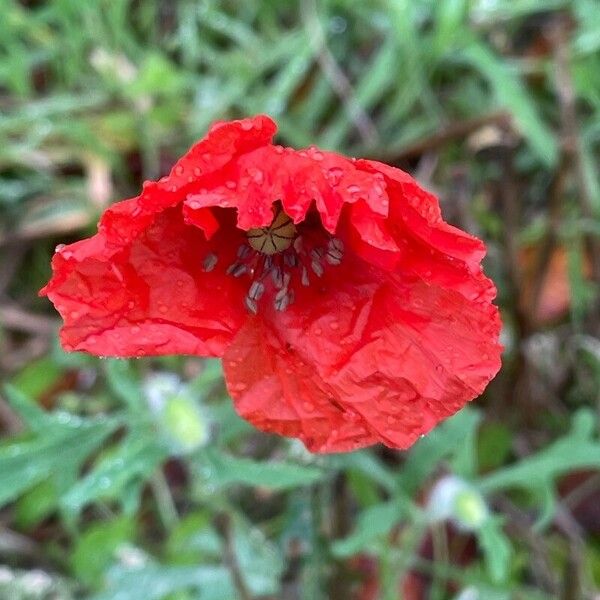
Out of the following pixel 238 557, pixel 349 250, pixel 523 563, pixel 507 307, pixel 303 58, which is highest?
pixel 349 250

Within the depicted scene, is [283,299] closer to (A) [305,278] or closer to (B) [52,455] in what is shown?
(A) [305,278]

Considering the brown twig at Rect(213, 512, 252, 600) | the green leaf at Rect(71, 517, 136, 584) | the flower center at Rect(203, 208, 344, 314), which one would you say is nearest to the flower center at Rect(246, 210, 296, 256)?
the flower center at Rect(203, 208, 344, 314)

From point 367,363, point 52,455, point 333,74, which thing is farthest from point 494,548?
point 333,74

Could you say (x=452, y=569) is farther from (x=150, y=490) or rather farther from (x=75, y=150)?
(x=75, y=150)

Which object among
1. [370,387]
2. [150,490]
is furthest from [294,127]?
[370,387]

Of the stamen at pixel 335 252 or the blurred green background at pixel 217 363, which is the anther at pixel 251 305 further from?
the blurred green background at pixel 217 363

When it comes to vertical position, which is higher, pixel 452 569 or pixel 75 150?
pixel 75 150
